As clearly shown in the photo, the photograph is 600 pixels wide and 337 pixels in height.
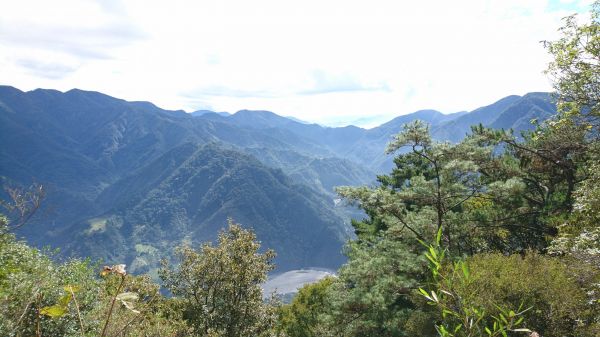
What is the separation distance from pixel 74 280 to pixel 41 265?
12.8 feet

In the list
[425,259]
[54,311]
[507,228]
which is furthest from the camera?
[507,228]

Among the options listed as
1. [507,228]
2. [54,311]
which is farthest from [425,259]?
[54,311]

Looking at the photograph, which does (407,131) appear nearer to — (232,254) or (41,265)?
(232,254)

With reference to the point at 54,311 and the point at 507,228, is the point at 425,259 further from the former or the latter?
the point at 54,311

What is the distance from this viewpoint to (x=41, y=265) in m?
24.2

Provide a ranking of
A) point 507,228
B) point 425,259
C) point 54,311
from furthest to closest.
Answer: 1. point 507,228
2. point 425,259
3. point 54,311

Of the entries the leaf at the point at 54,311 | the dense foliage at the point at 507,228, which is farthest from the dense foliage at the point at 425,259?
the leaf at the point at 54,311

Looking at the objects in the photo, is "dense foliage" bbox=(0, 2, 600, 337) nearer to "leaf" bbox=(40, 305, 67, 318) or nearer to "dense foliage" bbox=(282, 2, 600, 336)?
"dense foliage" bbox=(282, 2, 600, 336)

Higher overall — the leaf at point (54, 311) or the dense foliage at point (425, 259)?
the leaf at point (54, 311)

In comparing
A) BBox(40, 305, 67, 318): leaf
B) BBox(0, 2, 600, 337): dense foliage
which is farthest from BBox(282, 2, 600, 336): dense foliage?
BBox(40, 305, 67, 318): leaf

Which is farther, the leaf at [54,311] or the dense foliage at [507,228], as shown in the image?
the dense foliage at [507,228]

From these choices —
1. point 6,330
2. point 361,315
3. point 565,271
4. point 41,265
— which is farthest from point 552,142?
point 41,265

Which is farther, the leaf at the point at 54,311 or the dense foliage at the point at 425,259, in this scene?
the dense foliage at the point at 425,259

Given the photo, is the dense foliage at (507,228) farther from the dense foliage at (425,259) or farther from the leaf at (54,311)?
the leaf at (54,311)
